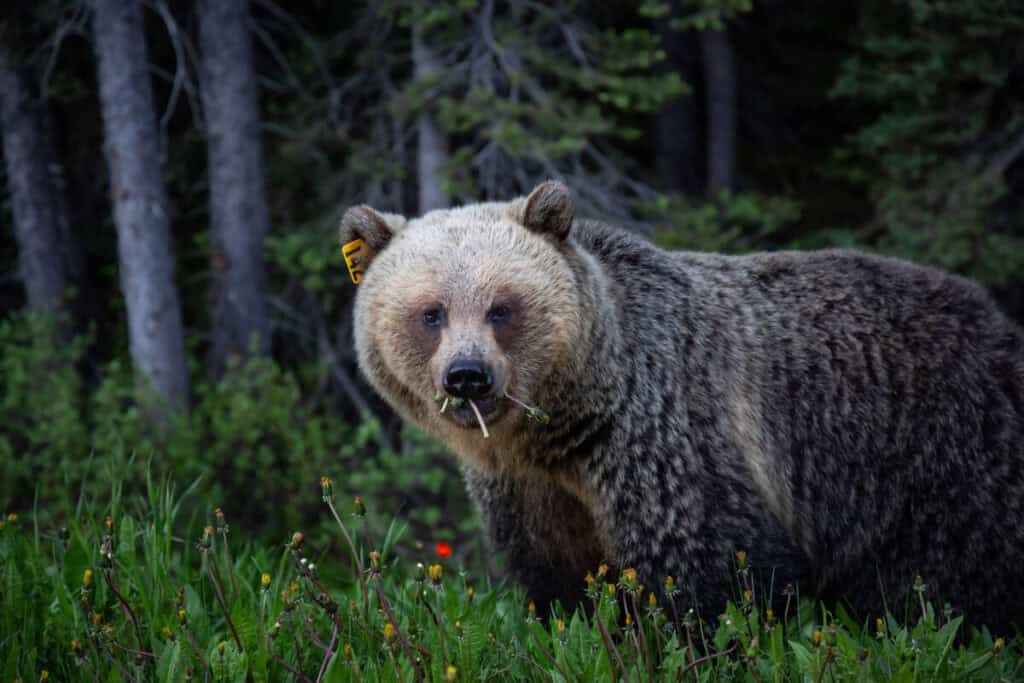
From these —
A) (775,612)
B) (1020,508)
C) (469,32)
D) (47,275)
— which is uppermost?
(469,32)

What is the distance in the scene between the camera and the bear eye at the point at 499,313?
11.6 ft

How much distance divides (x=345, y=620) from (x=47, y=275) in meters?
7.45

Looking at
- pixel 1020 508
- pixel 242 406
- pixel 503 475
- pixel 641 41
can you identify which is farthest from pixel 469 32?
pixel 1020 508

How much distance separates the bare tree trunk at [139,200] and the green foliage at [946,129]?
19.5 ft

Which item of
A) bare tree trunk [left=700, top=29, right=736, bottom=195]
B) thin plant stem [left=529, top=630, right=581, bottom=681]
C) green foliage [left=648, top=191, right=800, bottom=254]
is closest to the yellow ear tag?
thin plant stem [left=529, top=630, right=581, bottom=681]

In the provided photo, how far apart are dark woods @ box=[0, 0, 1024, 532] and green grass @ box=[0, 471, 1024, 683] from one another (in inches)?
145

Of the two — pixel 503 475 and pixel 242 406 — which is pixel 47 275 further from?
pixel 503 475

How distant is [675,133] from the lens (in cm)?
1030

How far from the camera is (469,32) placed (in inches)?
332

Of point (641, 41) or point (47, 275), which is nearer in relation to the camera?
point (641, 41)

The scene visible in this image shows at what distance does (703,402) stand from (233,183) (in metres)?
6.42

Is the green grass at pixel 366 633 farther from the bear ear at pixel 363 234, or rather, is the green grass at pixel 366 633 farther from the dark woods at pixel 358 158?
the dark woods at pixel 358 158

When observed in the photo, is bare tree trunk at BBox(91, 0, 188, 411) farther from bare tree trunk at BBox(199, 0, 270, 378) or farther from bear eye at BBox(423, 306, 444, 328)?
bear eye at BBox(423, 306, 444, 328)

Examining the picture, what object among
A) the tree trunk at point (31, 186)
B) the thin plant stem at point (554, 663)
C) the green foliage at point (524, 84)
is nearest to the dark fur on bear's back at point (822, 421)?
the thin plant stem at point (554, 663)
